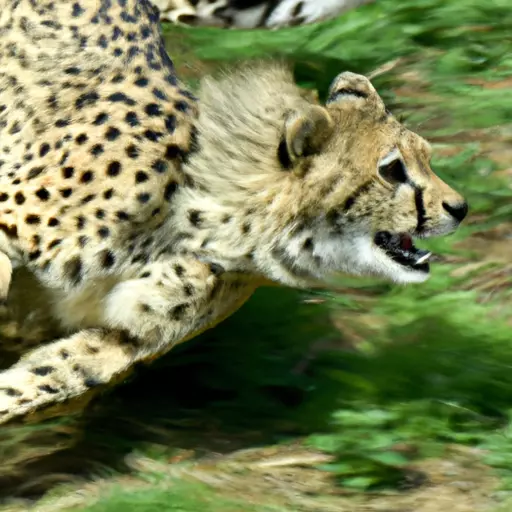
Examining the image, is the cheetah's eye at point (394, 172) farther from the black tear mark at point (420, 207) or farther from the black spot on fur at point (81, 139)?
the black spot on fur at point (81, 139)

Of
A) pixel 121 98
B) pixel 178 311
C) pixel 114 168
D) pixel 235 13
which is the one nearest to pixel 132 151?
pixel 114 168

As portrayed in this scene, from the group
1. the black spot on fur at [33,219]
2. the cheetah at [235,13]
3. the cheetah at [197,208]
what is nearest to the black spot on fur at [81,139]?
the cheetah at [197,208]

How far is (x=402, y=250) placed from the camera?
4.20 meters

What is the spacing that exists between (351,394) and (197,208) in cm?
96

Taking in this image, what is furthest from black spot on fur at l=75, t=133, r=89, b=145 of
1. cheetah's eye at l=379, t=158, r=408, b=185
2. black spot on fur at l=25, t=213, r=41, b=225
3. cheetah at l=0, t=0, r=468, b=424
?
cheetah's eye at l=379, t=158, r=408, b=185

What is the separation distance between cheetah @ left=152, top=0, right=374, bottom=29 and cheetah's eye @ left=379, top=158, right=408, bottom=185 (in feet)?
10.5

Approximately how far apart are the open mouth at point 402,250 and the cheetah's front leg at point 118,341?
1.61 ft

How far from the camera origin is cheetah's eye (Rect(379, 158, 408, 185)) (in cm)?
410

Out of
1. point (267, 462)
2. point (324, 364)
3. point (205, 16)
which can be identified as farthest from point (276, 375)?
point (205, 16)

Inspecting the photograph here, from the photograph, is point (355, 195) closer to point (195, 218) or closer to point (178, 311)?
point (195, 218)

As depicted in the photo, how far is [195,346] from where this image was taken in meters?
5.06

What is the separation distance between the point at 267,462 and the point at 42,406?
724 mm

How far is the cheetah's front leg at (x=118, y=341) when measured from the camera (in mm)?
3871

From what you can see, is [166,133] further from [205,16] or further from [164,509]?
[205,16]
